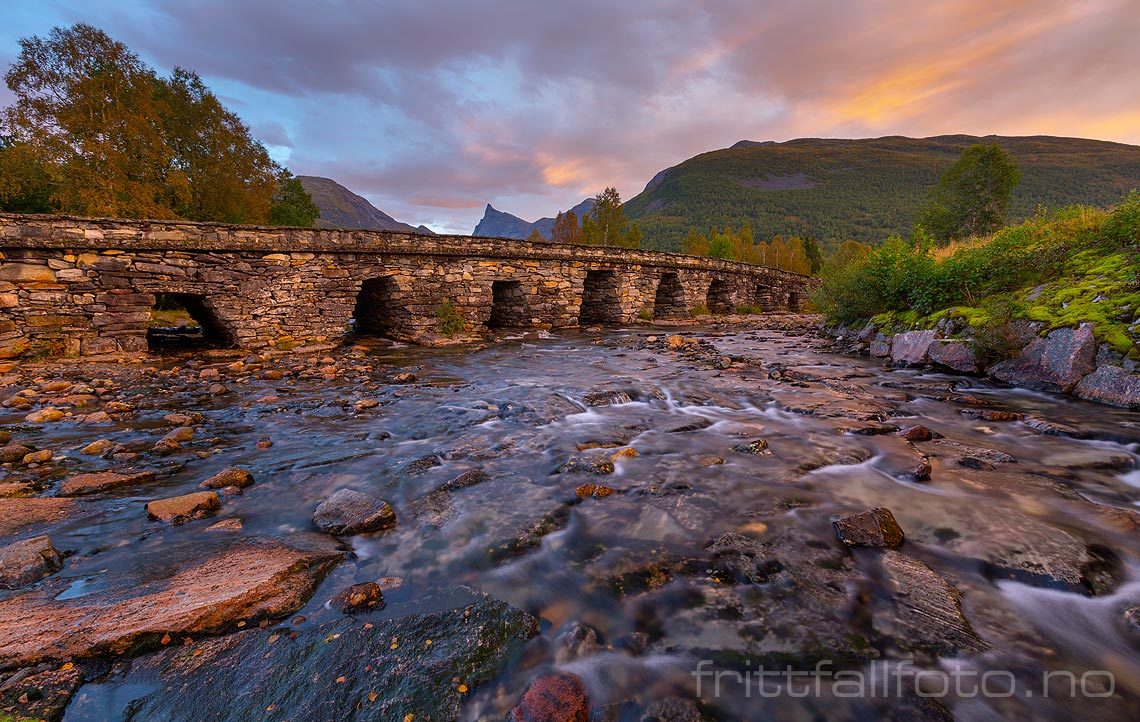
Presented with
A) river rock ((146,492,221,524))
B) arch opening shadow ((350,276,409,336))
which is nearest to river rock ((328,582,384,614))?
river rock ((146,492,221,524))

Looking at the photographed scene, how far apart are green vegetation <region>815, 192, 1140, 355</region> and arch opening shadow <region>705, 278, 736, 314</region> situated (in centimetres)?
1284

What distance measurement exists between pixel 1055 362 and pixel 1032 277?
2582mm

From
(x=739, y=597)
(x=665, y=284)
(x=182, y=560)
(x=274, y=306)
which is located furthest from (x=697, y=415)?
(x=665, y=284)

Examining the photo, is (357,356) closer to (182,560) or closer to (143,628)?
(182,560)

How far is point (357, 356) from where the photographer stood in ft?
35.0

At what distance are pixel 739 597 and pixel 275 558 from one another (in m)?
2.89

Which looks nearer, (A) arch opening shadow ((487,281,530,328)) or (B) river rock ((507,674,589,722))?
(B) river rock ((507,674,589,722))

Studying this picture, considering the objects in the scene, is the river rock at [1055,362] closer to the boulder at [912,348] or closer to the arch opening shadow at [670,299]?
the boulder at [912,348]

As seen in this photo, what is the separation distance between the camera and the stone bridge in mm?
8672

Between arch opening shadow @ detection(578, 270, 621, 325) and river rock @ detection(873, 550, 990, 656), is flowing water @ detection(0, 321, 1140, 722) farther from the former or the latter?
arch opening shadow @ detection(578, 270, 621, 325)

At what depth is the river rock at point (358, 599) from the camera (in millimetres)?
2449

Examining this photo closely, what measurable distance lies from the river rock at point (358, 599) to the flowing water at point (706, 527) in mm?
100

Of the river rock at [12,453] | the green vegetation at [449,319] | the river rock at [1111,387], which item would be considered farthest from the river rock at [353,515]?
the green vegetation at [449,319]

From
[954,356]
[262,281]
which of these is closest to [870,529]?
[954,356]
